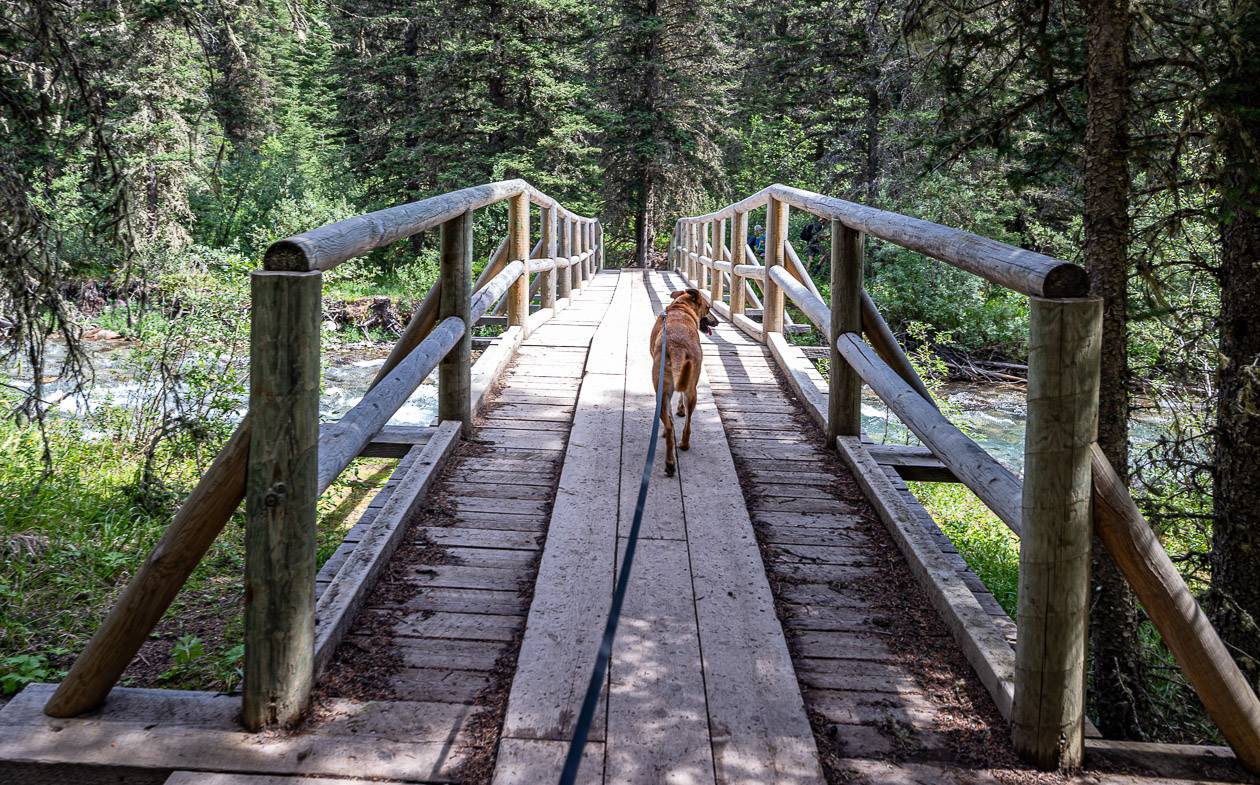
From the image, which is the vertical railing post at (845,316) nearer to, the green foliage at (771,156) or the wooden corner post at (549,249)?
the wooden corner post at (549,249)

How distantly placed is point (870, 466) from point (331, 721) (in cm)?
275

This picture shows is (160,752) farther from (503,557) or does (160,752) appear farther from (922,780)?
(922,780)

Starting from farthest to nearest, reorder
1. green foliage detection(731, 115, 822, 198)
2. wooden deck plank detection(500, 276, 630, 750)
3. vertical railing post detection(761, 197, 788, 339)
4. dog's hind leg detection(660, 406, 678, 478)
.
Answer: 1. green foliage detection(731, 115, 822, 198)
2. vertical railing post detection(761, 197, 788, 339)
3. dog's hind leg detection(660, 406, 678, 478)
4. wooden deck plank detection(500, 276, 630, 750)

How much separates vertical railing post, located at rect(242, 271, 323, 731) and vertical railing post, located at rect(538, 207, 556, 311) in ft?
23.8

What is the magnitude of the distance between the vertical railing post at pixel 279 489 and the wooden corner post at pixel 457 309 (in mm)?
2204

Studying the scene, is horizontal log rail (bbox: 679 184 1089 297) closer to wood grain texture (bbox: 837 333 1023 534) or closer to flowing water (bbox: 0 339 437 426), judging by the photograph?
wood grain texture (bbox: 837 333 1023 534)

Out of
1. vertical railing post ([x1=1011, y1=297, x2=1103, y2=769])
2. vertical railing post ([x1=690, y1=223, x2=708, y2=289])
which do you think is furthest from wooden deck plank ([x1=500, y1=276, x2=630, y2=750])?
vertical railing post ([x1=690, y1=223, x2=708, y2=289])

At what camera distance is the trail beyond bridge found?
218 centimetres

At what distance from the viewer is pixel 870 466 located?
4.28 meters

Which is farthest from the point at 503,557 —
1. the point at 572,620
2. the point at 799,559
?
the point at 799,559

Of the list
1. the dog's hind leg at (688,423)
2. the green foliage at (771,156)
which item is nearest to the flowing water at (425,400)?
the dog's hind leg at (688,423)

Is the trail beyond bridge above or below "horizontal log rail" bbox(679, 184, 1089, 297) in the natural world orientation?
below

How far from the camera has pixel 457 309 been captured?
4625 millimetres

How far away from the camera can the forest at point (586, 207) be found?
4.04 meters
